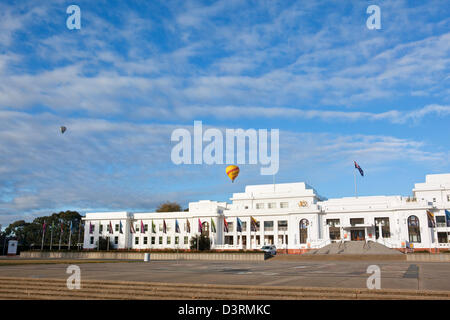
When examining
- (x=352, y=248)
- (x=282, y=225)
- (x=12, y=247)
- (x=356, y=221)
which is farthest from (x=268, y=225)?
(x=12, y=247)

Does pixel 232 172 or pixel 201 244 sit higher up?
pixel 232 172

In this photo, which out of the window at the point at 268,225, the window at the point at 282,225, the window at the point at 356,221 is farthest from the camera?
the window at the point at 268,225

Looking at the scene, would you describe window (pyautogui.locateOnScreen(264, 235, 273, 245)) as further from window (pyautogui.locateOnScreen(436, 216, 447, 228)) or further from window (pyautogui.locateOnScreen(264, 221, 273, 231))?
window (pyautogui.locateOnScreen(436, 216, 447, 228))

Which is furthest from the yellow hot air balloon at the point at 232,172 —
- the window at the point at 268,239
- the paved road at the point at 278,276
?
the paved road at the point at 278,276

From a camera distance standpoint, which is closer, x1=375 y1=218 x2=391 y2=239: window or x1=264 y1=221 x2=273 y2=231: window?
x1=375 y1=218 x2=391 y2=239: window

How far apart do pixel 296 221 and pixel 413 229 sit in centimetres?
2074

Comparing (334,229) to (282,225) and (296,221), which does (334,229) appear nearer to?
(296,221)

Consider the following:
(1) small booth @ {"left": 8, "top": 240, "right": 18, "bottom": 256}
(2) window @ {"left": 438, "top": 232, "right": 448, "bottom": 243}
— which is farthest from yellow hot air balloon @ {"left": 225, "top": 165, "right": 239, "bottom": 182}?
(1) small booth @ {"left": 8, "top": 240, "right": 18, "bottom": 256}

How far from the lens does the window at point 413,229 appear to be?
63.7 m

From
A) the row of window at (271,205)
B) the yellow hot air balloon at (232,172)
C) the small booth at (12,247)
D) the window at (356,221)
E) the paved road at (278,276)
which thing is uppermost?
the yellow hot air balloon at (232,172)

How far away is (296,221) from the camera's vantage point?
240 feet

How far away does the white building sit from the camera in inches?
2549

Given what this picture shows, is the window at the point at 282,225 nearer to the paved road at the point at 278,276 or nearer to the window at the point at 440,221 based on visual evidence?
the window at the point at 440,221

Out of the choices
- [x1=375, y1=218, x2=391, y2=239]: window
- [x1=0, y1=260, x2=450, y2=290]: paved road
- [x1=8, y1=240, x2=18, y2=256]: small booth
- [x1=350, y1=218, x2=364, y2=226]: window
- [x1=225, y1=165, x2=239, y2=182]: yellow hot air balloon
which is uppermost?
[x1=225, y1=165, x2=239, y2=182]: yellow hot air balloon
